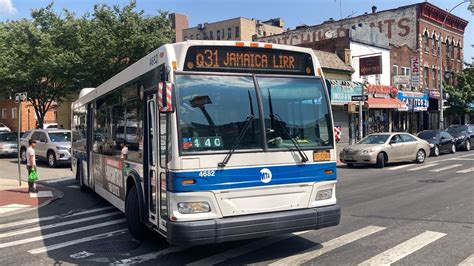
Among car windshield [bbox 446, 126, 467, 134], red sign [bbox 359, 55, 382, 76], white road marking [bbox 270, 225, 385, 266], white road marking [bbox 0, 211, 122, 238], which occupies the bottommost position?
white road marking [bbox 0, 211, 122, 238]

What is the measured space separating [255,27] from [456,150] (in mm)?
73972

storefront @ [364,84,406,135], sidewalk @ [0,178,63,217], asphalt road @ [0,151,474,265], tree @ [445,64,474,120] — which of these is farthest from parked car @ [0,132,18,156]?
tree @ [445,64,474,120]

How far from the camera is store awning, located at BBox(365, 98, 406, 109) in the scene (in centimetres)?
3334

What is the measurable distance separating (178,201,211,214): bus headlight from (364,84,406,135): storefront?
2940 cm

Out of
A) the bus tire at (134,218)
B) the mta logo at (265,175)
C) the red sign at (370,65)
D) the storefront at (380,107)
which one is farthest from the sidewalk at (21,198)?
the storefront at (380,107)

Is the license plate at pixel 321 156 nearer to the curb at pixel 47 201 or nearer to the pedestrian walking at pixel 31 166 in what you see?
the curb at pixel 47 201

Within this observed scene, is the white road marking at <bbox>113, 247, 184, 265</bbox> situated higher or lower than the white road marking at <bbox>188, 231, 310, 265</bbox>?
lower

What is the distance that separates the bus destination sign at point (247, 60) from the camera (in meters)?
5.77

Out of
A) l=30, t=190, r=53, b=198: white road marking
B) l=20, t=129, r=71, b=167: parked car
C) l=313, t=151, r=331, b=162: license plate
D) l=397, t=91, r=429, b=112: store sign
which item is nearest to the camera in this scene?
l=313, t=151, r=331, b=162: license plate

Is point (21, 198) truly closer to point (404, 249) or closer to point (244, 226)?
point (244, 226)

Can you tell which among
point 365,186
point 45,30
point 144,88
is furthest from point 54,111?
point 144,88

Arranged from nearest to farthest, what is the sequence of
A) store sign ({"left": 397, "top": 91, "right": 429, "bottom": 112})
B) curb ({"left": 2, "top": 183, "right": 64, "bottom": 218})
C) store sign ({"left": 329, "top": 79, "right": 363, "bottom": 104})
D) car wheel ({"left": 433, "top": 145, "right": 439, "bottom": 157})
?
curb ({"left": 2, "top": 183, "right": 64, "bottom": 218}), car wheel ({"left": 433, "top": 145, "right": 439, "bottom": 157}), store sign ({"left": 329, "top": 79, "right": 363, "bottom": 104}), store sign ({"left": 397, "top": 91, "right": 429, "bottom": 112})

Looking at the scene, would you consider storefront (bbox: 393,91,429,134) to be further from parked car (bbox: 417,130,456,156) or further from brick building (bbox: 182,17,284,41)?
brick building (bbox: 182,17,284,41)

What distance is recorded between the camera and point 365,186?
12.9 metres
